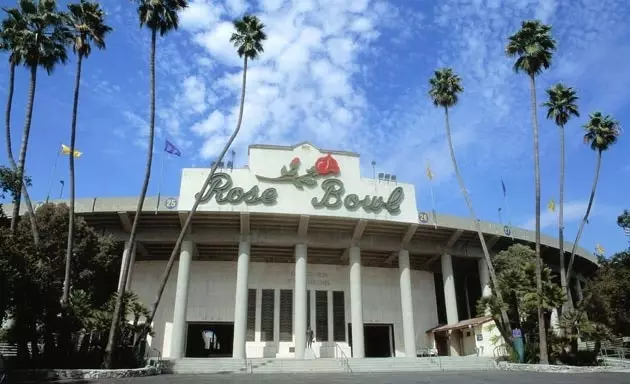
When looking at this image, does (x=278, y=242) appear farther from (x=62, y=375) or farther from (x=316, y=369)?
(x=62, y=375)

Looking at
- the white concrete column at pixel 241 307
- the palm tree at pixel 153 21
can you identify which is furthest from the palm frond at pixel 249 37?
the white concrete column at pixel 241 307

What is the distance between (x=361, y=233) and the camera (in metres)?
36.0

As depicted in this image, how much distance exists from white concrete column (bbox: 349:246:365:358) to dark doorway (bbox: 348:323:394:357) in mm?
7344

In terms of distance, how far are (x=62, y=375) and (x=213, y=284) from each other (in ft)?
60.9

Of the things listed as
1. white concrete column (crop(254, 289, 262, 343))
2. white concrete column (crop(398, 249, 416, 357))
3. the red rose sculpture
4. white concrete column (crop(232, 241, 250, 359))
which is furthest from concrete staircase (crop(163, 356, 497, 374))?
the red rose sculpture

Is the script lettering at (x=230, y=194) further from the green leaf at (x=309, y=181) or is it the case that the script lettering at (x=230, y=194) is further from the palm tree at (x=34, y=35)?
the palm tree at (x=34, y=35)

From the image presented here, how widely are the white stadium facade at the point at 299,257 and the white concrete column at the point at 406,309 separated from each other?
0.11m

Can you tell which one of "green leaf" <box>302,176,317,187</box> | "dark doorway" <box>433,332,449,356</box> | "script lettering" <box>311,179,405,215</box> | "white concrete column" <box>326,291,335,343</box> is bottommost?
"dark doorway" <box>433,332,449,356</box>

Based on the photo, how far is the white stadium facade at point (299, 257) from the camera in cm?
3344

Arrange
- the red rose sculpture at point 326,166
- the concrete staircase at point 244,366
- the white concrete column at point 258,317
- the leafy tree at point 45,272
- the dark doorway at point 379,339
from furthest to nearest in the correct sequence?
the dark doorway at point 379,339 < the white concrete column at point 258,317 < the red rose sculpture at point 326,166 < the concrete staircase at point 244,366 < the leafy tree at point 45,272

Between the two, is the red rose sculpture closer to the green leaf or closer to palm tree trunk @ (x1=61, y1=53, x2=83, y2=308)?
the green leaf

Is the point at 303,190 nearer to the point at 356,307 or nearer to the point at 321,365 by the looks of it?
the point at 356,307

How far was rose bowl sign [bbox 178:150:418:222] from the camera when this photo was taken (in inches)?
1312

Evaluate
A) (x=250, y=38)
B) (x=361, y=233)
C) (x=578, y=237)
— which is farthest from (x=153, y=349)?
(x=578, y=237)
